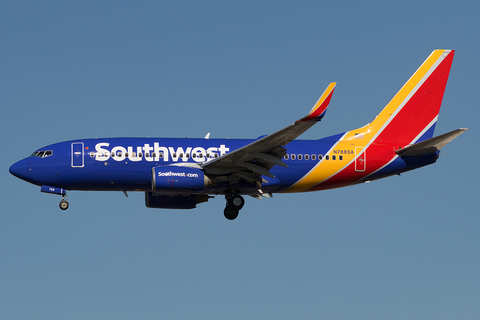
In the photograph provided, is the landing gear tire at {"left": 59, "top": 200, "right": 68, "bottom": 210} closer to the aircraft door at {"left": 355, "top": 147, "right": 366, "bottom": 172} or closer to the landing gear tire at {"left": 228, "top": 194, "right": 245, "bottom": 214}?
the landing gear tire at {"left": 228, "top": 194, "right": 245, "bottom": 214}

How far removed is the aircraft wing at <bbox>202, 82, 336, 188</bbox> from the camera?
3075cm

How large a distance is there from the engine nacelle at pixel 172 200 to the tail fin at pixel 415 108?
10.5 meters

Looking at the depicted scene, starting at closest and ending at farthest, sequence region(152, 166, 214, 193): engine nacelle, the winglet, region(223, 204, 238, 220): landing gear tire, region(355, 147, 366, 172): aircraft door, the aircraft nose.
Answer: the winglet < region(152, 166, 214, 193): engine nacelle < the aircraft nose < region(223, 204, 238, 220): landing gear tire < region(355, 147, 366, 172): aircraft door

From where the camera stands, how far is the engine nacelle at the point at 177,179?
36.2 metres

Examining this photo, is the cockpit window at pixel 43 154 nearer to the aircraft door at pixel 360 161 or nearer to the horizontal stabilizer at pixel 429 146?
the aircraft door at pixel 360 161

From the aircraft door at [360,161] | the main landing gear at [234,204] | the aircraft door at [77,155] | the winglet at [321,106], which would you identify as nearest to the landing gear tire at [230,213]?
the main landing gear at [234,204]

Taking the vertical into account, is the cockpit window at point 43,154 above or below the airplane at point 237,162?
above

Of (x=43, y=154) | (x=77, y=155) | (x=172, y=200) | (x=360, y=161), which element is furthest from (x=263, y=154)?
(x=43, y=154)

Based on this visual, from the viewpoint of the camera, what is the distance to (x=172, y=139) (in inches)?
1527

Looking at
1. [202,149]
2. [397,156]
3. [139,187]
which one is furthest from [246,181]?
[397,156]

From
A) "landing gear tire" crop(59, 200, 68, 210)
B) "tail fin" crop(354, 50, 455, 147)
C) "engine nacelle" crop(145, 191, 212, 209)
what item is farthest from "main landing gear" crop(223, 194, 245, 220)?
"landing gear tire" crop(59, 200, 68, 210)

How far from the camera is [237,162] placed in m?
36.6

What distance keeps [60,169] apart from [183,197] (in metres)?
7.57

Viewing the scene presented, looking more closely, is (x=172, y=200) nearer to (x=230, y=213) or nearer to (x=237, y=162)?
(x=230, y=213)
